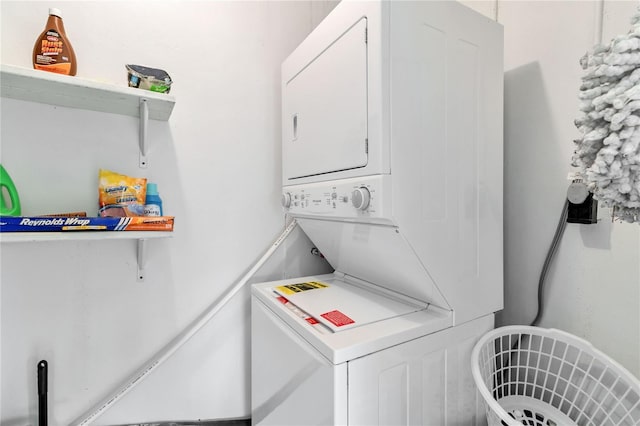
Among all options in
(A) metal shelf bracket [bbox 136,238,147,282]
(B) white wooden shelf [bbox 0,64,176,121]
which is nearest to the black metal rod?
(A) metal shelf bracket [bbox 136,238,147,282]

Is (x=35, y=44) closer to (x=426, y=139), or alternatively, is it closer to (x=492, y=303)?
(x=426, y=139)

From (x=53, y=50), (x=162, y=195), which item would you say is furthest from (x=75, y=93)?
(x=162, y=195)

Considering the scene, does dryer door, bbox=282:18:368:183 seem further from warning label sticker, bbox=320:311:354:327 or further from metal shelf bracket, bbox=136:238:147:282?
metal shelf bracket, bbox=136:238:147:282

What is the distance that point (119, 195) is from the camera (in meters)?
1.39

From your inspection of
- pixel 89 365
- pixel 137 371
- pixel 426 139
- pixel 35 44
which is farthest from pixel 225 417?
pixel 35 44

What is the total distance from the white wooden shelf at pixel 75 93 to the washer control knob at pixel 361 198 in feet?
3.06

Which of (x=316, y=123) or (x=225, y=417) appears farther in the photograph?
(x=225, y=417)

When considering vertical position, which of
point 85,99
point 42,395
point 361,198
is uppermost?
point 85,99

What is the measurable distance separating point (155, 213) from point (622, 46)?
164cm

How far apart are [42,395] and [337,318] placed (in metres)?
1.33

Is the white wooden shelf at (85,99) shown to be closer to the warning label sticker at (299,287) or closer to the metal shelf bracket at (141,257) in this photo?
the metal shelf bracket at (141,257)

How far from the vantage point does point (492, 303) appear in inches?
53.2

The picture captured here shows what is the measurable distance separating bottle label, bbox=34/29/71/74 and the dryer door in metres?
0.96

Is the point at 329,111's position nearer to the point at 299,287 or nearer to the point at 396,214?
the point at 396,214
